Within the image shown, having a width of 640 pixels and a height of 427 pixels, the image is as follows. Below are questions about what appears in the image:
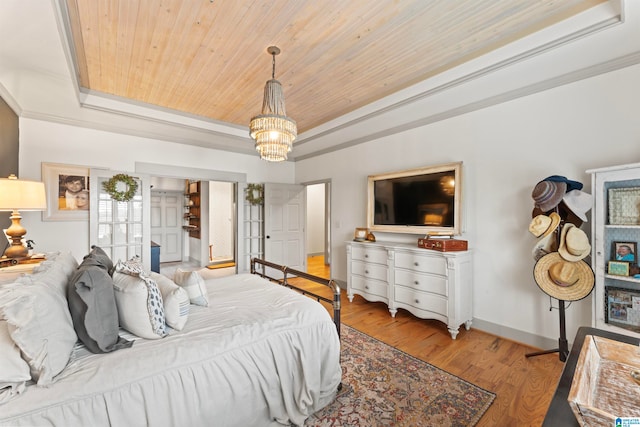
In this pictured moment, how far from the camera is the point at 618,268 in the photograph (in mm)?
2148

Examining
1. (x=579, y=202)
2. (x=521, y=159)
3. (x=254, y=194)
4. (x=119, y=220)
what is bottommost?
(x=119, y=220)

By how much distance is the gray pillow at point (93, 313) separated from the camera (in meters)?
1.32

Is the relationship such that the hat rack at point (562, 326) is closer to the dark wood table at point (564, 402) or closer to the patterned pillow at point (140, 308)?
the dark wood table at point (564, 402)

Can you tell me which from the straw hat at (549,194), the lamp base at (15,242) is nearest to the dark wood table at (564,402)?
the straw hat at (549,194)

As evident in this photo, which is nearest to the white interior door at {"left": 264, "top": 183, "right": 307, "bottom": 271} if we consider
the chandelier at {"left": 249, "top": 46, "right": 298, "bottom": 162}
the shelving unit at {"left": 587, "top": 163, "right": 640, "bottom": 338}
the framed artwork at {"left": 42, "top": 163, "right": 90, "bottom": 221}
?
the framed artwork at {"left": 42, "top": 163, "right": 90, "bottom": 221}

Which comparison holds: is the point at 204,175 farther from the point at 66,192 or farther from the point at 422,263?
the point at 422,263

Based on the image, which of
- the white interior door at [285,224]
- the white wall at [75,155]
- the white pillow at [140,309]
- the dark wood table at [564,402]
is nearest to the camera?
the dark wood table at [564,402]

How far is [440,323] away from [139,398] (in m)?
3.21

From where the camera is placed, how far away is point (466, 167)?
10.8 ft

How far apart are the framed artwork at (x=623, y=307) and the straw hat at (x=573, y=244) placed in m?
0.31

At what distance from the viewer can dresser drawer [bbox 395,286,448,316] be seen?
10.2ft

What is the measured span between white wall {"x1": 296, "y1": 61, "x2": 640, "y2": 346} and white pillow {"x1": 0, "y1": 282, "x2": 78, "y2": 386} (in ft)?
11.8

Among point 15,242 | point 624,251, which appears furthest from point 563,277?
point 15,242

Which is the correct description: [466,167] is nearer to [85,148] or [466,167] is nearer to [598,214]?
[598,214]
